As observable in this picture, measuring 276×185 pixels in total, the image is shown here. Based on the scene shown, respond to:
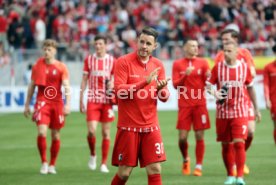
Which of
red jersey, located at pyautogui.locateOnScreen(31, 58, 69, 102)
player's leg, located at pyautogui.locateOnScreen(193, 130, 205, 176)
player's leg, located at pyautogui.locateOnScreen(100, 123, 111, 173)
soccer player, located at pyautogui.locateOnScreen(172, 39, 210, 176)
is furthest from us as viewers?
player's leg, located at pyautogui.locateOnScreen(100, 123, 111, 173)

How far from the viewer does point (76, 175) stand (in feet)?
48.2

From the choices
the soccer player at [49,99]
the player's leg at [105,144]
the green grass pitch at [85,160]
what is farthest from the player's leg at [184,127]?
the soccer player at [49,99]

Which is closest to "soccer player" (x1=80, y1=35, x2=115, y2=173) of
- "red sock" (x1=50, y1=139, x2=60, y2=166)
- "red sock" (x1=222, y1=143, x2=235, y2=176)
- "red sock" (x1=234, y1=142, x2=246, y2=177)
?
"red sock" (x1=50, y1=139, x2=60, y2=166)

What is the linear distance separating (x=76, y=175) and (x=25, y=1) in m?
21.1

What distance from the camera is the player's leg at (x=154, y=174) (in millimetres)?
10297

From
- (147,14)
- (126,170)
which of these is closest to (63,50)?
(147,14)

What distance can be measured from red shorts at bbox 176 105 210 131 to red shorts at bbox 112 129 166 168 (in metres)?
4.76

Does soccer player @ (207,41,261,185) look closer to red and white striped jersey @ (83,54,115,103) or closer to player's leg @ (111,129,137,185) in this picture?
red and white striped jersey @ (83,54,115,103)

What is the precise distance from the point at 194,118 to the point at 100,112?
1.86 m

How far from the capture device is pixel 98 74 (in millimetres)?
15953

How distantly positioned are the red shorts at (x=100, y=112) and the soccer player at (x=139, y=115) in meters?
5.27

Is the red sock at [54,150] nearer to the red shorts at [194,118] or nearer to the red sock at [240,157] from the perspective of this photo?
the red shorts at [194,118]

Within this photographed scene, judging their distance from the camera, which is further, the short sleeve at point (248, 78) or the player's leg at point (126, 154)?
the short sleeve at point (248, 78)

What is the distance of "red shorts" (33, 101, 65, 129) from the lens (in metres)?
15.0
